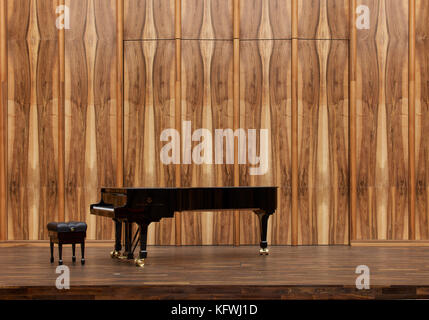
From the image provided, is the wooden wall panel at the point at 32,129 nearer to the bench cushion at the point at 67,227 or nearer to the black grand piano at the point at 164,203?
the black grand piano at the point at 164,203

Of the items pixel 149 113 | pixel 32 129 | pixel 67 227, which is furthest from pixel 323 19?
pixel 67 227

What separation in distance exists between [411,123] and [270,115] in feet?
5.86

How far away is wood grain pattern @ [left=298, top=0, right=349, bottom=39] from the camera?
22.6ft

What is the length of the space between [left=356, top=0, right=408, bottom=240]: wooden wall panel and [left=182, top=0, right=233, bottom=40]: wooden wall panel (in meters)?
1.79

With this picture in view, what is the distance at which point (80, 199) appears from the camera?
6.89m

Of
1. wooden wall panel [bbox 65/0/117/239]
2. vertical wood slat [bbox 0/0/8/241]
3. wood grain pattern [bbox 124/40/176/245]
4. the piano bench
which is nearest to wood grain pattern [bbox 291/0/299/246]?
wood grain pattern [bbox 124/40/176/245]

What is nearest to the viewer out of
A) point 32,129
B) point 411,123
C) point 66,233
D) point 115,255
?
point 66,233

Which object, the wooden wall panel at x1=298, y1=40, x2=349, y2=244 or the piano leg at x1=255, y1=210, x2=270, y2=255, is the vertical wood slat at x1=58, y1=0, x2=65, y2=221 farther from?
the wooden wall panel at x1=298, y1=40, x2=349, y2=244

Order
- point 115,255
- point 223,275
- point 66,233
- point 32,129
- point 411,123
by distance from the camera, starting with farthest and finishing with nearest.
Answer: point 32,129, point 411,123, point 115,255, point 66,233, point 223,275

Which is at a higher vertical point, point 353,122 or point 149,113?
point 149,113

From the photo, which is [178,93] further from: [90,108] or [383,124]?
[383,124]

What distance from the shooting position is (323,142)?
271 inches
